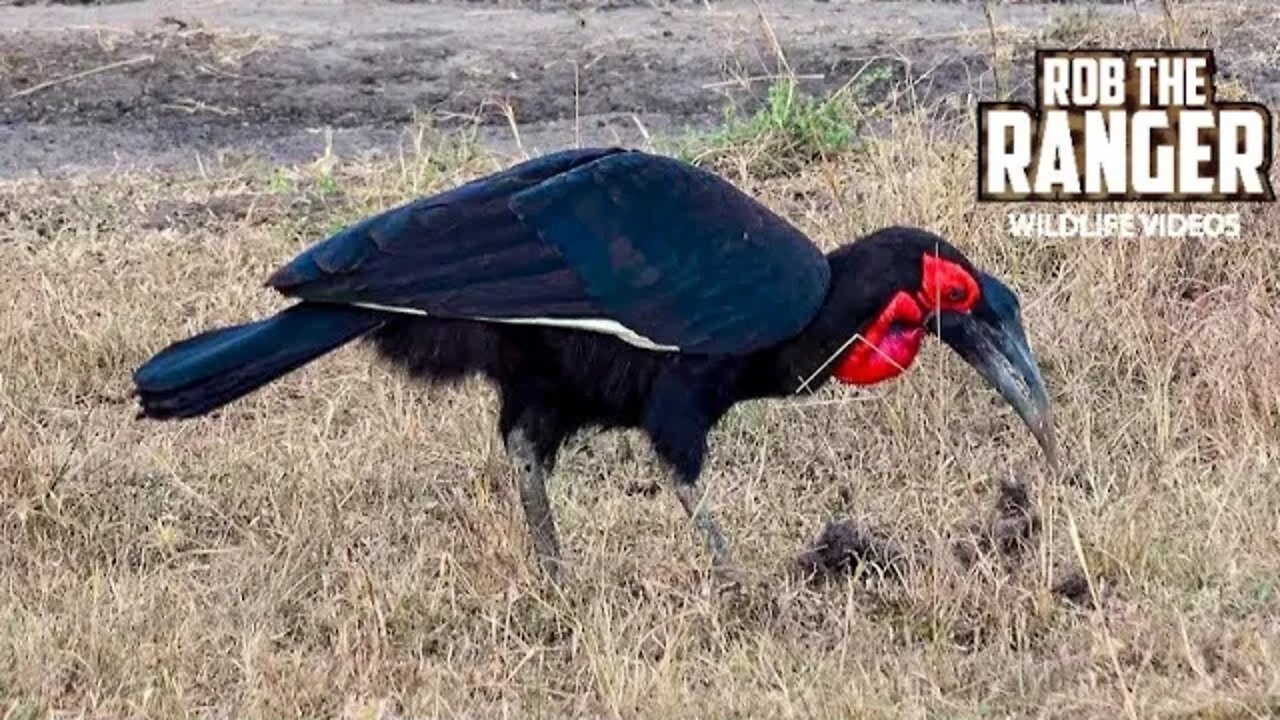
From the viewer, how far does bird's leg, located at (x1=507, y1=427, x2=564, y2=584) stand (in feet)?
17.4

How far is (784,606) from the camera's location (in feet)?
16.4

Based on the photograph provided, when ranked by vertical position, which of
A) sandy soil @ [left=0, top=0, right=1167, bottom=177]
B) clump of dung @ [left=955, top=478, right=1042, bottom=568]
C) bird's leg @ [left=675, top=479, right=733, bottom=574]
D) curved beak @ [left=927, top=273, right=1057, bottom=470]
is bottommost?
sandy soil @ [left=0, top=0, right=1167, bottom=177]

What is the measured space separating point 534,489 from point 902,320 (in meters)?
0.86

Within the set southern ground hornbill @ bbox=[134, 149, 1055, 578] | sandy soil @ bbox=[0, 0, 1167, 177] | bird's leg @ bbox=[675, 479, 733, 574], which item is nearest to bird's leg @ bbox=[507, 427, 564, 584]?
southern ground hornbill @ bbox=[134, 149, 1055, 578]

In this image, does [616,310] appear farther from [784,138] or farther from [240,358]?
[784,138]

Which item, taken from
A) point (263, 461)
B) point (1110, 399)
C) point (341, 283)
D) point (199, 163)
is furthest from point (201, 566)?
point (199, 163)

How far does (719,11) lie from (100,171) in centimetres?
273

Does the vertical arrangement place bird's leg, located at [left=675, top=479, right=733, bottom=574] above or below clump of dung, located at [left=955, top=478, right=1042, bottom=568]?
above

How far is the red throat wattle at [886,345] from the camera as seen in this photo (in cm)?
514

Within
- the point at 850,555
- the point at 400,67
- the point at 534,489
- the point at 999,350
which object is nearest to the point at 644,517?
the point at 534,489

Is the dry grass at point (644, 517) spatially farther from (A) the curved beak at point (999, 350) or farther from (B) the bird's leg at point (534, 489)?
(A) the curved beak at point (999, 350)
